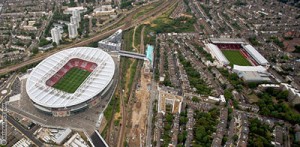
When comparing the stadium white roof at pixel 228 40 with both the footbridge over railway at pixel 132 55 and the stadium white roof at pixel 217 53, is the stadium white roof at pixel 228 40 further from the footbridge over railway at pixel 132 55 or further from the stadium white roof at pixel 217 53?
the footbridge over railway at pixel 132 55

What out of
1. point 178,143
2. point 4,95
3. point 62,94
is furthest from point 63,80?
point 178,143

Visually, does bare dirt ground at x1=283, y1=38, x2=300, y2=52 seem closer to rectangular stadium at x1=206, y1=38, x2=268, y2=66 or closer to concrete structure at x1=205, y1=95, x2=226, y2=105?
rectangular stadium at x1=206, y1=38, x2=268, y2=66

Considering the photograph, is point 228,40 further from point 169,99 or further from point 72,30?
point 72,30

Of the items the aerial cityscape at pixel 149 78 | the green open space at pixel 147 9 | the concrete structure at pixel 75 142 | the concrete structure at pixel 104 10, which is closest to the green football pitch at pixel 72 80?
the aerial cityscape at pixel 149 78

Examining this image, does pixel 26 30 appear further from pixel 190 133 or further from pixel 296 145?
pixel 296 145

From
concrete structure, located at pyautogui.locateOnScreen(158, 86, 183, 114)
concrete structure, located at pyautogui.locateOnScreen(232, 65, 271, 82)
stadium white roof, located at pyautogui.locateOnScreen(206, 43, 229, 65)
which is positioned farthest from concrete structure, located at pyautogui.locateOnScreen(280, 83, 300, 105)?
concrete structure, located at pyautogui.locateOnScreen(158, 86, 183, 114)
